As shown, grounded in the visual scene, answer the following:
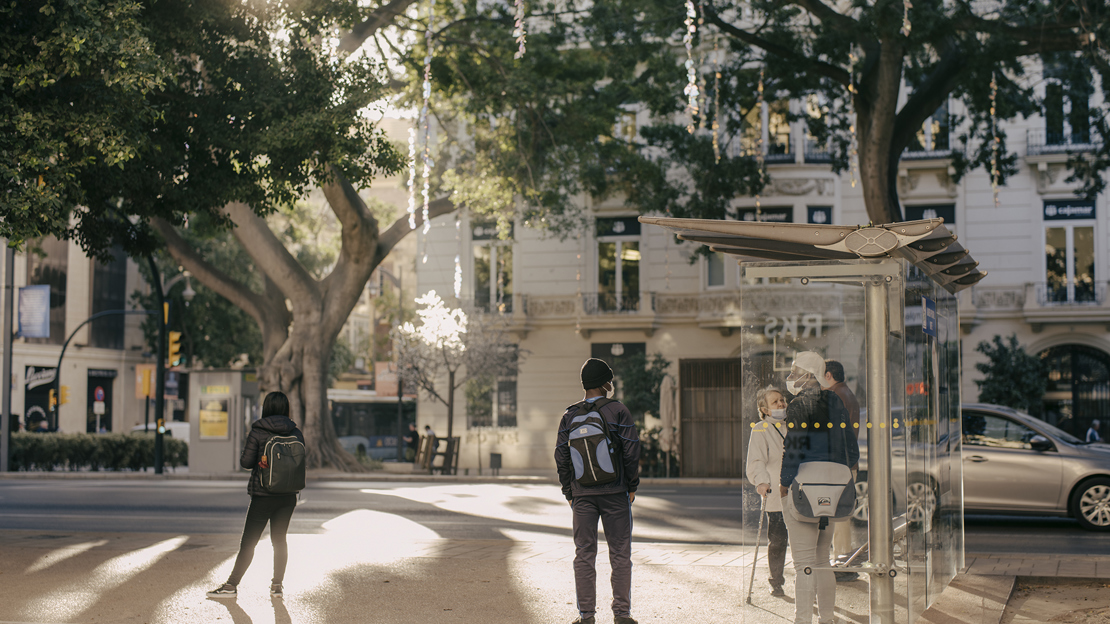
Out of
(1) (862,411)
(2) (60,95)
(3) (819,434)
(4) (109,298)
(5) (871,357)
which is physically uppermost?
(4) (109,298)

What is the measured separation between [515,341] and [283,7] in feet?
66.0

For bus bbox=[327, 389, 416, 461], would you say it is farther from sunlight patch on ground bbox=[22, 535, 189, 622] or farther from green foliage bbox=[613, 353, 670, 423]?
sunlight patch on ground bbox=[22, 535, 189, 622]

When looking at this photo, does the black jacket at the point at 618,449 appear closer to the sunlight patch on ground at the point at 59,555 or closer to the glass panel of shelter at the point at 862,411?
the glass panel of shelter at the point at 862,411

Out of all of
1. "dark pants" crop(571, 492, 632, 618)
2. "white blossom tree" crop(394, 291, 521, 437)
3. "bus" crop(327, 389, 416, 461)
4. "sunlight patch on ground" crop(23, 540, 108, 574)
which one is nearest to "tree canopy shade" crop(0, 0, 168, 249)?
"sunlight patch on ground" crop(23, 540, 108, 574)

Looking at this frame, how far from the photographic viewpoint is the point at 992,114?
18281 mm

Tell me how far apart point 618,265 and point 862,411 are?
25368 mm

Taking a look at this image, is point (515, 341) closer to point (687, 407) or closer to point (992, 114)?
point (687, 407)

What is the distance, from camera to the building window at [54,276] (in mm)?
42719

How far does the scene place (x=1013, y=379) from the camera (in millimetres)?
27422

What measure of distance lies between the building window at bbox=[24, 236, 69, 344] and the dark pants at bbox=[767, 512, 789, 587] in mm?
41926

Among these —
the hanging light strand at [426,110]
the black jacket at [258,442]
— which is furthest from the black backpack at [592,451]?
the hanging light strand at [426,110]

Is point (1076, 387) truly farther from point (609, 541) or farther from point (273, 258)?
point (609, 541)

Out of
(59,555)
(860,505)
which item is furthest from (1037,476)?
(59,555)

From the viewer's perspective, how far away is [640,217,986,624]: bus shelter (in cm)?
621
